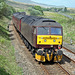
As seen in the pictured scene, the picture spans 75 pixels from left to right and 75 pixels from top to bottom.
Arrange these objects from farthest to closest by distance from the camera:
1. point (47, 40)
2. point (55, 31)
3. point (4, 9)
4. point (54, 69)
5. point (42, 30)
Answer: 1. point (4, 9)
2. point (55, 31)
3. point (42, 30)
4. point (47, 40)
5. point (54, 69)

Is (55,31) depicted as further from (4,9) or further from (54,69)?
(4,9)

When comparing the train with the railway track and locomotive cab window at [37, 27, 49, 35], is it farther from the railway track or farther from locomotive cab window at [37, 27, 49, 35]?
the railway track

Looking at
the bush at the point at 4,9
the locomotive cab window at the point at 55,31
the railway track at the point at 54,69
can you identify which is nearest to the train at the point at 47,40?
the locomotive cab window at the point at 55,31

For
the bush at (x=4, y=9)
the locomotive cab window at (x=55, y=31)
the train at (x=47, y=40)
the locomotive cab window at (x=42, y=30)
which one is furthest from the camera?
the bush at (x=4, y=9)

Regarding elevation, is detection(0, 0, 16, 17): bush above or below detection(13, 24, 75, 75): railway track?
above

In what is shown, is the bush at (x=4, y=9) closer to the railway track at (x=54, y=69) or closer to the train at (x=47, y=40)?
the train at (x=47, y=40)

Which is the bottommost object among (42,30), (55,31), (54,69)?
(54,69)

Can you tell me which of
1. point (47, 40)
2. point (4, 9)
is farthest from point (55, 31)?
point (4, 9)

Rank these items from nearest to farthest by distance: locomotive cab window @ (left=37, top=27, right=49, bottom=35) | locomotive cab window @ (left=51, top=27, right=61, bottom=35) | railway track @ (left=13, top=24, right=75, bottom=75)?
1. railway track @ (left=13, top=24, right=75, bottom=75)
2. locomotive cab window @ (left=37, top=27, right=49, bottom=35)
3. locomotive cab window @ (left=51, top=27, right=61, bottom=35)

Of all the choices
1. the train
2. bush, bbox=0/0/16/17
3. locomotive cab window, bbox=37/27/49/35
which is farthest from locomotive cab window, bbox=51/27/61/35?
bush, bbox=0/0/16/17

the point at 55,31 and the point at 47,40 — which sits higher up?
the point at 55,31

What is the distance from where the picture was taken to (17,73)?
10180 millimetres

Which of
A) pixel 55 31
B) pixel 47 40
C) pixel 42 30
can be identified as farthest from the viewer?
pixel 55 31

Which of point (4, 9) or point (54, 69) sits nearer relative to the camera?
point (54, 69)
